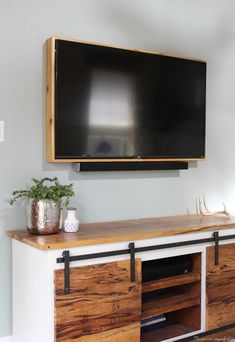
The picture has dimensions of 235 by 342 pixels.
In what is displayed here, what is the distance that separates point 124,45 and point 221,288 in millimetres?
1618

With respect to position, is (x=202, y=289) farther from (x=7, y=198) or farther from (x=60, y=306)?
(x=7, y=198)

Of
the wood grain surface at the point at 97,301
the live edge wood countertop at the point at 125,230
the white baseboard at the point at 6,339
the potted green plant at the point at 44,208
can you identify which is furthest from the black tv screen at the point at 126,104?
the white baseboard at the point at 6,339

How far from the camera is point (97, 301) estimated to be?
2.20 m

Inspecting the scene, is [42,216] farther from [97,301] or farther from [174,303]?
[174,303]

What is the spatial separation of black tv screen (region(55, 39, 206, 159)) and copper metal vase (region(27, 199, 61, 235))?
0.31 m

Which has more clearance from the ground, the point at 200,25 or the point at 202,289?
the point at 200,25

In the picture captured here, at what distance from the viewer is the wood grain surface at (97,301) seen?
209 centimetres

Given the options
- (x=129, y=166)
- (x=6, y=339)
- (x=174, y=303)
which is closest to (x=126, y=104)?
(x=129, y=166)

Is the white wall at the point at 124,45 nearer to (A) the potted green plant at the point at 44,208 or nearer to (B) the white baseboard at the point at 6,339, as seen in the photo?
(B) the white baseboard at the point at 6,339

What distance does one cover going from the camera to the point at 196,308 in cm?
268

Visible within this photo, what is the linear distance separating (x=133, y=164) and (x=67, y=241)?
2.88 feet

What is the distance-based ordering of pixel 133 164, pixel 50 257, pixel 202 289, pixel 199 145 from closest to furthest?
pixel 50 257
pixel 202 289
pixel 133 164
pixel 199 145

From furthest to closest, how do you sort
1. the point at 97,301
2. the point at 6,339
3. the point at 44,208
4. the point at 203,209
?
the point at 203,209 < the point at 6,339 < the point at 44,208 < the point at 97,301

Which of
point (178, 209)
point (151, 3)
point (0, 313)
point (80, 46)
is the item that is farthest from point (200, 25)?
point (0, 313)
